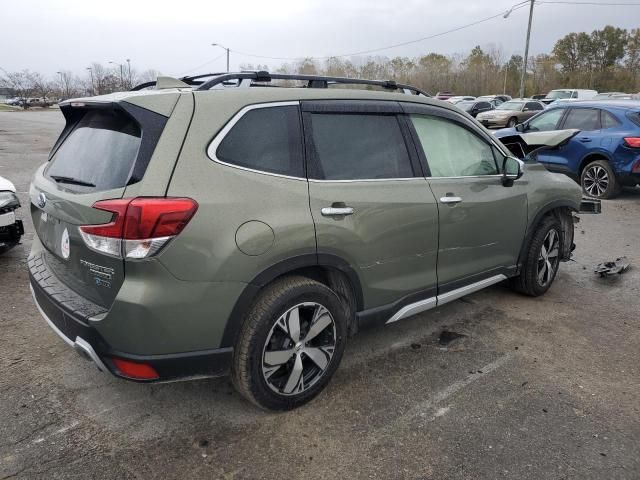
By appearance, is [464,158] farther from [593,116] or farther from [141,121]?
[593,116]

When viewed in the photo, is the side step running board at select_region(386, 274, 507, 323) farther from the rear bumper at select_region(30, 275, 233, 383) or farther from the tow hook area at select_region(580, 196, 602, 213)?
the tow hook area at select_region(580, 196, 602, 213)

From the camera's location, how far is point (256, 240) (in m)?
2.55

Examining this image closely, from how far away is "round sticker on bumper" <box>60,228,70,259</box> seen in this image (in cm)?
266

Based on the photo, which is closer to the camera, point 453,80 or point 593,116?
point 593,116

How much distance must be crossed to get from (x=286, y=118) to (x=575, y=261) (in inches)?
174

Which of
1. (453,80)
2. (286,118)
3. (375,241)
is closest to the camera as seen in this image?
(286,118)

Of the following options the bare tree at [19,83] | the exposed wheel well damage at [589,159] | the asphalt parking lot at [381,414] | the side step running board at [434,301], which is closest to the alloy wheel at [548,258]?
the asphalt parking lot at [381,414]

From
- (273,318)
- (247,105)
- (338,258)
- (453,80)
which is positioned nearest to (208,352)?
(273,318)

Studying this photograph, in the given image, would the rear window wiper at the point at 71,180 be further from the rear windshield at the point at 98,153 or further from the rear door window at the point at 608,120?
the rear door window at the point at 608,120

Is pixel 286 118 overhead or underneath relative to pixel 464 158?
overhead

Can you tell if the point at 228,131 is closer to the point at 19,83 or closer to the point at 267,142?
the point at 267,142

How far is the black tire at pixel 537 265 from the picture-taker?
4.48 metres

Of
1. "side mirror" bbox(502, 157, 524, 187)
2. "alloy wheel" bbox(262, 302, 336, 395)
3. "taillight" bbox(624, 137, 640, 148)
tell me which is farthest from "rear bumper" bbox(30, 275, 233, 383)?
"taillight" bbox(624, 137, 640, 148)

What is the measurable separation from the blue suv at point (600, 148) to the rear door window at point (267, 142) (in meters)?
7.97
